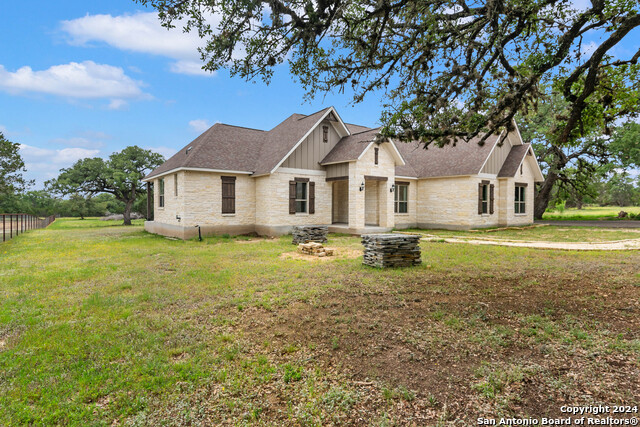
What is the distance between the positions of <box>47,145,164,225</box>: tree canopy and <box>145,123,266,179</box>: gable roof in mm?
14386

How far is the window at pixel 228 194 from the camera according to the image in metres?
18.7

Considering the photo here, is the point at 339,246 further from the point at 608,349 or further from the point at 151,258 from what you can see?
the point at 608,349

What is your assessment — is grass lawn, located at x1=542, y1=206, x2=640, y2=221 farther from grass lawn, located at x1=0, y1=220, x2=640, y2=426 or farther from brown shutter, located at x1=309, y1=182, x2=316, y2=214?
grass lawn, located at x1=0, y1=220, x2=640, y2=426

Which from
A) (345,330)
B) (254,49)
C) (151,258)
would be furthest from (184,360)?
(151,258)

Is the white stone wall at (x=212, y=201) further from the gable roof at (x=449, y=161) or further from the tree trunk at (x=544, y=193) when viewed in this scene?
the tree trunk at (x=544, y=193)

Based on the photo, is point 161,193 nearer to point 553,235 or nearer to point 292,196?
point 292,196

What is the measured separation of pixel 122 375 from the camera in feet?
12.6

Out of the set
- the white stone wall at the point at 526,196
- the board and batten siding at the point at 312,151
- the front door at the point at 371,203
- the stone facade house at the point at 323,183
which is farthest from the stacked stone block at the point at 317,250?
the white stone wall at the point at 526,196

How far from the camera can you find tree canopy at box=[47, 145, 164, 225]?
33500 millimetres

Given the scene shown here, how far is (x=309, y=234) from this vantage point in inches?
600

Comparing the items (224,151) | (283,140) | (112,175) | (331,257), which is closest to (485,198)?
(283,140)

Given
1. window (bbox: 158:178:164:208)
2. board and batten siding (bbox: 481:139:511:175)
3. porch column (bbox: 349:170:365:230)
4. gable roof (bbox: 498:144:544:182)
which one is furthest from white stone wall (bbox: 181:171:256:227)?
gable roof (bbox: 498:144:544:182)

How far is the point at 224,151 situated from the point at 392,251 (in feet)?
43.7

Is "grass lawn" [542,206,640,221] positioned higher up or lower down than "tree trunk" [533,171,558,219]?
lower down
